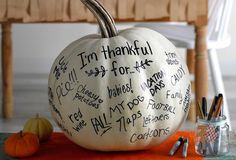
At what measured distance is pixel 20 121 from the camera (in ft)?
9.42

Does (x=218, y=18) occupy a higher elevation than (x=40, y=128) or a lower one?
higher

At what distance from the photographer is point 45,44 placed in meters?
3.73

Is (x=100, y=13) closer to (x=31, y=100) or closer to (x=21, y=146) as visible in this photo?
(x=21, y=146)

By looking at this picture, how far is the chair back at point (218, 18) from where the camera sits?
2.54 m

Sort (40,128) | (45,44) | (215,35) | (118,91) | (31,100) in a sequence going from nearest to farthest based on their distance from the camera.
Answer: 1. (118,91)
2. (40,128)
3. (215,35)
4. (31,100)
5. (45,44)

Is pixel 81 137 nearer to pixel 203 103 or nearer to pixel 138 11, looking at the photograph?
pixel 203 103

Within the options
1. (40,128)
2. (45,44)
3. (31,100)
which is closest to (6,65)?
(31,100)

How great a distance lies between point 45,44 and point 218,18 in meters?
1.45

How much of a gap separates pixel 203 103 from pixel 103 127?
0.22 m

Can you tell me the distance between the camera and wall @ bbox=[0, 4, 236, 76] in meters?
3.70

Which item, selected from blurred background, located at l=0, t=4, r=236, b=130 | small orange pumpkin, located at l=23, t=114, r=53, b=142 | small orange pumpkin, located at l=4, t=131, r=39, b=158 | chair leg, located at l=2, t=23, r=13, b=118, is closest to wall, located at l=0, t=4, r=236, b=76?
blurred background, located at l=0, t=4, r=236, b=130

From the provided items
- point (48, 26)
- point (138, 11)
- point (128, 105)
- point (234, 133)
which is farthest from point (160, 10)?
point (48, 26)

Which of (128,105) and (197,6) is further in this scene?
(197,6)

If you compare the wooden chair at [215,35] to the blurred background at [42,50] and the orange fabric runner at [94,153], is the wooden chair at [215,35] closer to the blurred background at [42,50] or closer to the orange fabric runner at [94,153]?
the blurred background at [42,50]
